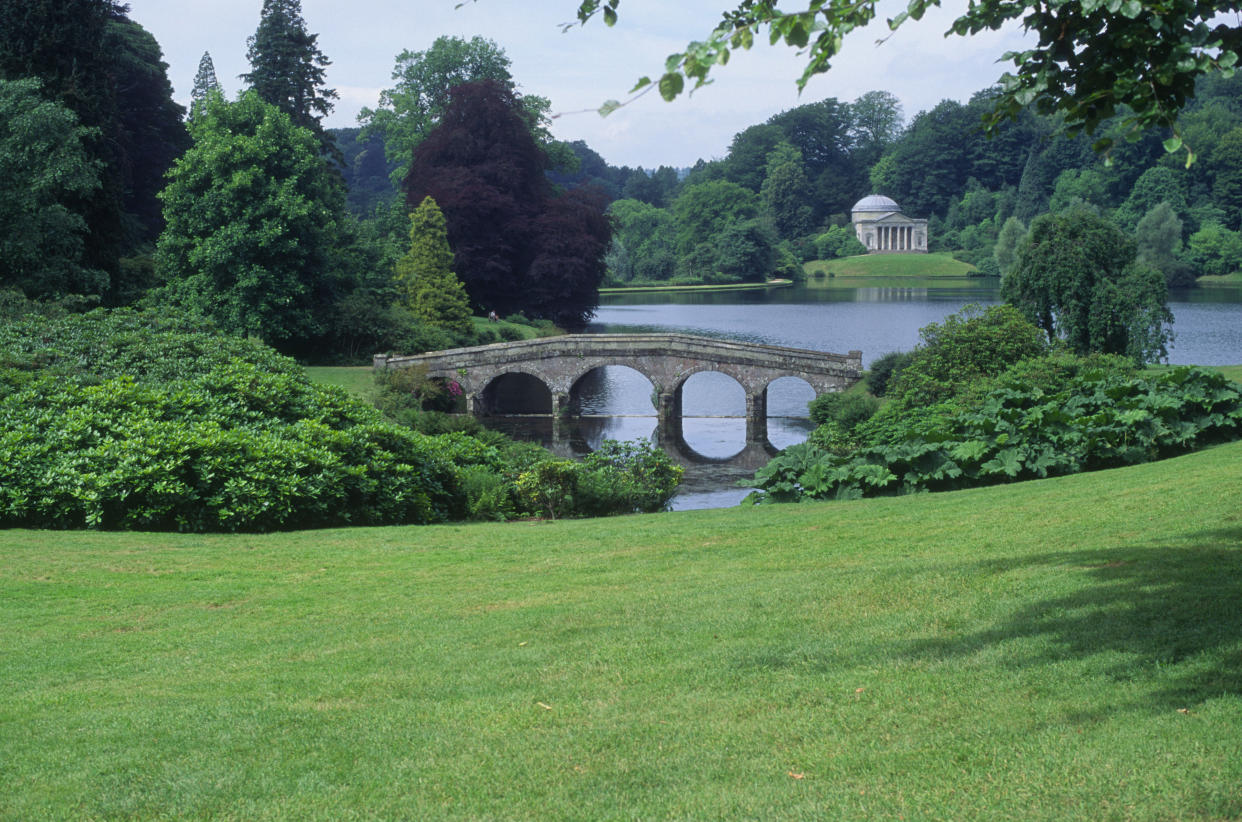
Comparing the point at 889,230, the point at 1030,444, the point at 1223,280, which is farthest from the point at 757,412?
the point at 889,230

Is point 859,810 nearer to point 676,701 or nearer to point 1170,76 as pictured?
point 676,701

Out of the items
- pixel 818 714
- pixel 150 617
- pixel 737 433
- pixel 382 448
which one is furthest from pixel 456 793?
pixel 737 433

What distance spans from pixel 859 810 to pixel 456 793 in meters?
1.87

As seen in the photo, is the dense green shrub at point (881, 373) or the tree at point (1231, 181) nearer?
the dense green shrub at point (881, 373)

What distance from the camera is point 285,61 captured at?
56.6 meters

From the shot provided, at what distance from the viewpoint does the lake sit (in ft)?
134

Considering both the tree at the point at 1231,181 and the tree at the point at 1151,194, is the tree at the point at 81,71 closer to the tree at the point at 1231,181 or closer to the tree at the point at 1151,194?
the tree at the point at 1151,194

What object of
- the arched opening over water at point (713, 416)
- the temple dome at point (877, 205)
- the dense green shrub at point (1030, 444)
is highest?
the temple dome at point (877, 205)

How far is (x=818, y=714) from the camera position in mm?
5984

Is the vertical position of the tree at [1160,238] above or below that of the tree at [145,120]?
below

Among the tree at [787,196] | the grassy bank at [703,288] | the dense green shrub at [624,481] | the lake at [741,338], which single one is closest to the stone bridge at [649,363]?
the lake at [741,338]

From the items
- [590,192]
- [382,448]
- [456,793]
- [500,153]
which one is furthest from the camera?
[590,192]

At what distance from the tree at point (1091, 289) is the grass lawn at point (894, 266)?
7951cm

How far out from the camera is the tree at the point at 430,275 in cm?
5162
